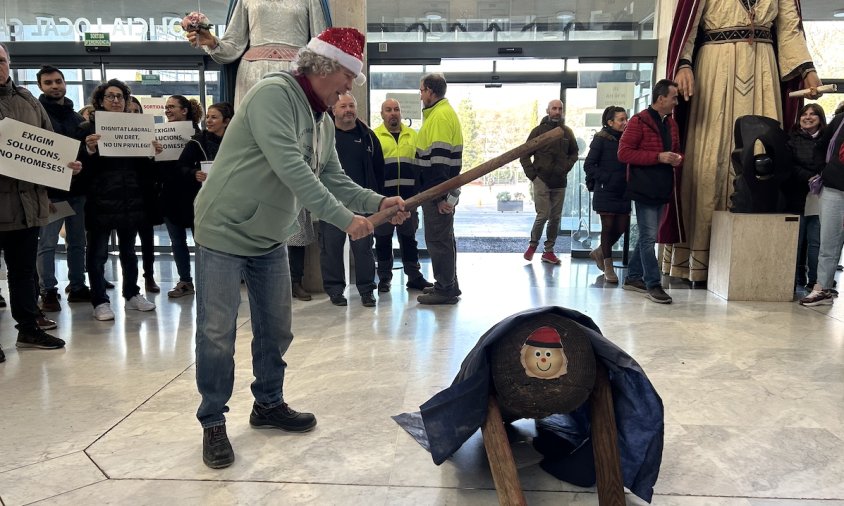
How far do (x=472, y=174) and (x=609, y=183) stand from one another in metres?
3.69

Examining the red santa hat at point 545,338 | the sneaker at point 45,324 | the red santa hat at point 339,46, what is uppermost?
the red santa hat at point 339,46

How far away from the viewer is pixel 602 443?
196cm

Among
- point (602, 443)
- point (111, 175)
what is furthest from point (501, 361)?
point (111, 175)

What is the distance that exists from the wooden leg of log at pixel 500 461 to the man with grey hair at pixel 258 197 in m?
0.75

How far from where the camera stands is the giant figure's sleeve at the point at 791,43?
528 centimetres

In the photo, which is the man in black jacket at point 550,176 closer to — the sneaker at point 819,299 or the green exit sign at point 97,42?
the sneaker at point 819,299

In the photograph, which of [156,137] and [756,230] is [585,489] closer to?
[756,230]

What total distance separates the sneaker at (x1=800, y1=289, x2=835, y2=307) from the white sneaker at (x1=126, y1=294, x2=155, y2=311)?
4.77 meters

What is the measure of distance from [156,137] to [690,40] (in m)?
4.35

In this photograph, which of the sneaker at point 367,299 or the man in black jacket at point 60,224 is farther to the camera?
the sneaker at point 367,299

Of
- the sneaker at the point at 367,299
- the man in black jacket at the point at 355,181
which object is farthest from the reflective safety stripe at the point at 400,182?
the sneaker at the point at 367,299

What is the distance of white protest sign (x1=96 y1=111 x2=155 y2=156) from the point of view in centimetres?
434

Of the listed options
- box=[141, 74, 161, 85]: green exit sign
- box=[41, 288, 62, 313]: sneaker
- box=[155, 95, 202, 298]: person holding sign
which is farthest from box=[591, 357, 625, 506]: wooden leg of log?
box=[141, 74, 161, 85]: green exit sign

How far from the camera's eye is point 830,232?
4863 millimetres
